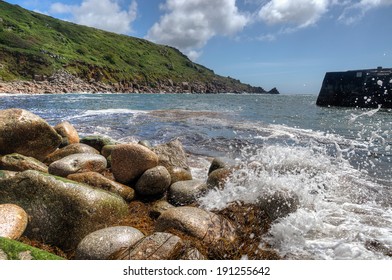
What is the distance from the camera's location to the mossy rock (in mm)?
3685

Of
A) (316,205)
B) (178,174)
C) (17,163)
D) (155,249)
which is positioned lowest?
(316,205)

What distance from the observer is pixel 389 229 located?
19.4 feet

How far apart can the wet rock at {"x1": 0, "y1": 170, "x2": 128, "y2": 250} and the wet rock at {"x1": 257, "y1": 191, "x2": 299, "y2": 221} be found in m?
3.04

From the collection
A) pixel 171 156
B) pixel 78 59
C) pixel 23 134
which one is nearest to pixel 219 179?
pixel 171 156

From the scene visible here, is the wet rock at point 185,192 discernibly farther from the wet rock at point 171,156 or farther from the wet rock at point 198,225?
the wet rock at point 198,225

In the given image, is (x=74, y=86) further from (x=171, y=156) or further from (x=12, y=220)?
(x=12, y=220)

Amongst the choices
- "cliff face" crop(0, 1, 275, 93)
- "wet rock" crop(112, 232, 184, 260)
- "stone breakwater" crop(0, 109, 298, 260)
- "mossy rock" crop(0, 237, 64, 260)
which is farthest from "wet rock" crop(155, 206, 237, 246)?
"cliff face" crop(0, 1, 275, 93)

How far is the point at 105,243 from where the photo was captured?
14.2 ft

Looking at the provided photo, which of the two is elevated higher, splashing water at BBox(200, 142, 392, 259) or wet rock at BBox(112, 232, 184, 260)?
wet rock at BBox(112, 232, 184, 260)

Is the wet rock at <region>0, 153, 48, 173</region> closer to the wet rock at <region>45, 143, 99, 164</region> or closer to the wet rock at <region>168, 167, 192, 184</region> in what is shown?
the wet rock at <region>45, 143, 99, 164</region>

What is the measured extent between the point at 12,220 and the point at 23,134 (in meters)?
4.09

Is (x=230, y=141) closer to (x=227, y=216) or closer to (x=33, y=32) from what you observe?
(x=227, y=216)

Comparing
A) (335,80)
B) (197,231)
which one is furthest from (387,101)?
(197,231)
